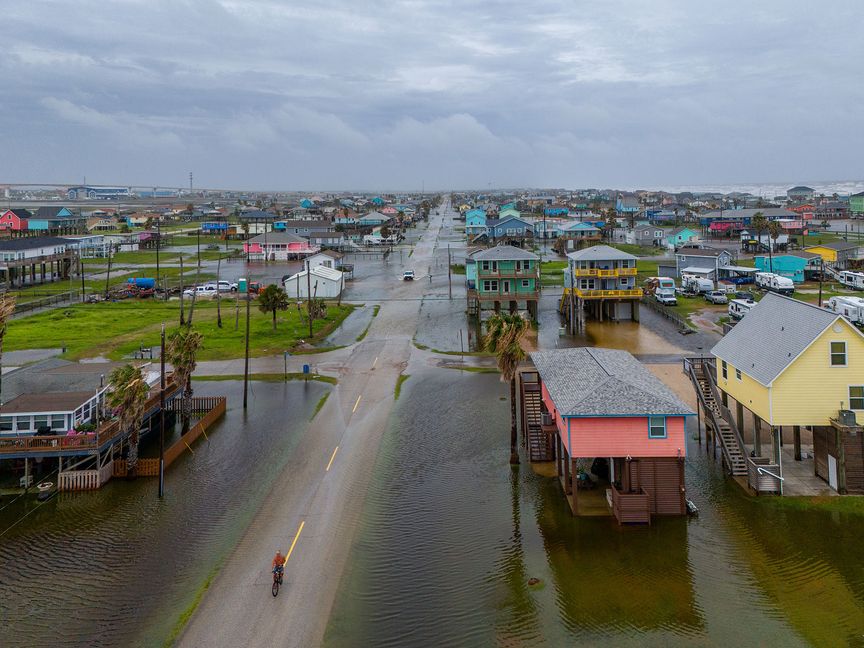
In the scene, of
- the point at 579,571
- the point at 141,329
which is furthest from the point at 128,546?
the point at 141,329

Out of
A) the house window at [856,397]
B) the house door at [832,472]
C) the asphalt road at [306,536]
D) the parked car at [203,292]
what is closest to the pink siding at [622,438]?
the house door at [832,472]

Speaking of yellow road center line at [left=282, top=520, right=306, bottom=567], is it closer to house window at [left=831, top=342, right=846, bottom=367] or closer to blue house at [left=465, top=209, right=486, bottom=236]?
house window at [left=831, top=342, right=846, bottom=367]

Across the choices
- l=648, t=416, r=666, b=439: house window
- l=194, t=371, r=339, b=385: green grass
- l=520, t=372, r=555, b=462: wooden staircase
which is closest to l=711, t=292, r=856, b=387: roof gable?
l=648, t=416, r=666, b=439: house window

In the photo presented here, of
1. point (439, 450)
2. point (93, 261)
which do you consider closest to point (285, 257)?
point (93, 261)

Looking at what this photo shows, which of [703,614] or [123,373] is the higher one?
[123,373]

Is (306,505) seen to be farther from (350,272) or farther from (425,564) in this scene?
(350,272)

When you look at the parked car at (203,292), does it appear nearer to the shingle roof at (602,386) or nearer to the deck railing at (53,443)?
the deck railing at (53,443)
